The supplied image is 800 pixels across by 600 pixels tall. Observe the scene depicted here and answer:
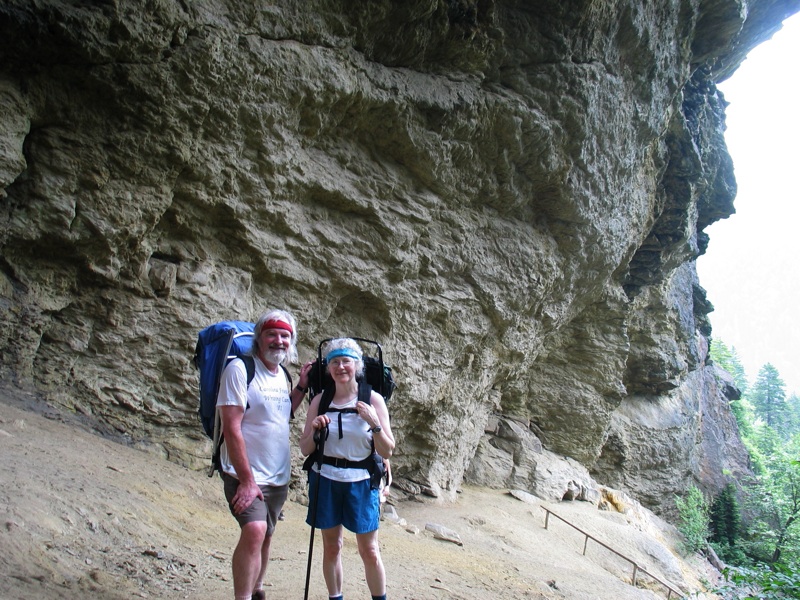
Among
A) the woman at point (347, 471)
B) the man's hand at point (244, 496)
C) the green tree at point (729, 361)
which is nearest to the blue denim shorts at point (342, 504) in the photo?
the woman at point (347, 471)

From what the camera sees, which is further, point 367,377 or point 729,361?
point 729,361

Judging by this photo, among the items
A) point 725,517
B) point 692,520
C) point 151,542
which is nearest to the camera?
point 151,542

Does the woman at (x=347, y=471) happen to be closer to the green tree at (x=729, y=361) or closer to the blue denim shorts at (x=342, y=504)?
the blue denim shorts at (x=342, y=504)

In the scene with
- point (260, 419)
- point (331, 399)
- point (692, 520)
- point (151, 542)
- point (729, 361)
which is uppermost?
point (729, 361)

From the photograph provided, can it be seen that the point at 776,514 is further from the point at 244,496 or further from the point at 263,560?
the point at 244,496

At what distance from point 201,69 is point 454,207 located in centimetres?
463

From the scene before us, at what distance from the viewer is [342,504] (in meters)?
3.25

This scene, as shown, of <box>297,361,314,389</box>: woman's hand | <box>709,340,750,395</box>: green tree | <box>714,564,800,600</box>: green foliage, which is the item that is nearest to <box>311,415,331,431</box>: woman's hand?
Result: <box>297,361,314,389</box>: woman's hand

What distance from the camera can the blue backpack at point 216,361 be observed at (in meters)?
3.05

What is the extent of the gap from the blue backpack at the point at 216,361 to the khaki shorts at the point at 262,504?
0.15m

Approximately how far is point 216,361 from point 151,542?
1.94m

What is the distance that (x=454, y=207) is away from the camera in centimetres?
946

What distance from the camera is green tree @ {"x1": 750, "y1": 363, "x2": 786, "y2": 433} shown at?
4809 cm

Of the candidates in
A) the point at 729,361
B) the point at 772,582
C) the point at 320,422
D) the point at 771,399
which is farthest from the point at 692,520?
the point at 771,399
